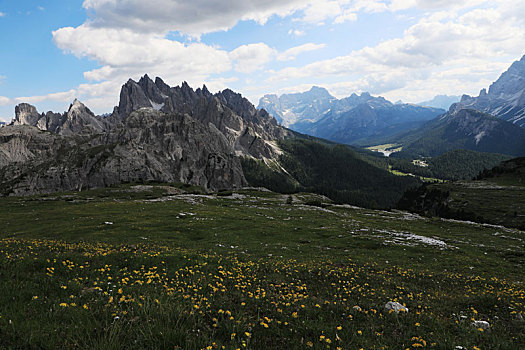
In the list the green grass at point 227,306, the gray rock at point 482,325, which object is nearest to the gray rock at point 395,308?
the green grass at point 227,306

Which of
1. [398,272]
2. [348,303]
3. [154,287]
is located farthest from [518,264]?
[154,287]

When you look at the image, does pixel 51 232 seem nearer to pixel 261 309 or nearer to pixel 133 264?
pixel 133 264

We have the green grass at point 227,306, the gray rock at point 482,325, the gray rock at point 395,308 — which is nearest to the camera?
the green grass at point 227,306

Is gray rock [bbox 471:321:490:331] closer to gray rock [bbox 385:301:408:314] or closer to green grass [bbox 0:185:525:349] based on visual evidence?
green grass [bbox 0:185:525:349]

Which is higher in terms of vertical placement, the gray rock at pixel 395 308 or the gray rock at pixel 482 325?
the gray rock at pixel 482 325

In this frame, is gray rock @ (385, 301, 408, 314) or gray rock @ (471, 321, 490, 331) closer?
gray rock @ (471, 321, 490, 331)

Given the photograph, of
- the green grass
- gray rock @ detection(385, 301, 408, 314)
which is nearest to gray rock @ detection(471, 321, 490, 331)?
the green grass

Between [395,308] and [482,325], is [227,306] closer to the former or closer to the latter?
[395,308]

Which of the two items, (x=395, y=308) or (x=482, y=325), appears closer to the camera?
(x=482, y=325)

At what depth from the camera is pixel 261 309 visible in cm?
934

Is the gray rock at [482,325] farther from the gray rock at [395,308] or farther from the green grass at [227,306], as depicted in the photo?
the gray rock at [395,308]

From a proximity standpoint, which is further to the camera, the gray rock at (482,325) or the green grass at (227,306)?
the gray rock at (482,325)

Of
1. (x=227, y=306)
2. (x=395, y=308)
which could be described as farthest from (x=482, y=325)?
(x=227, y=306)

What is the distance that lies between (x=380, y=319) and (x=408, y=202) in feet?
659
